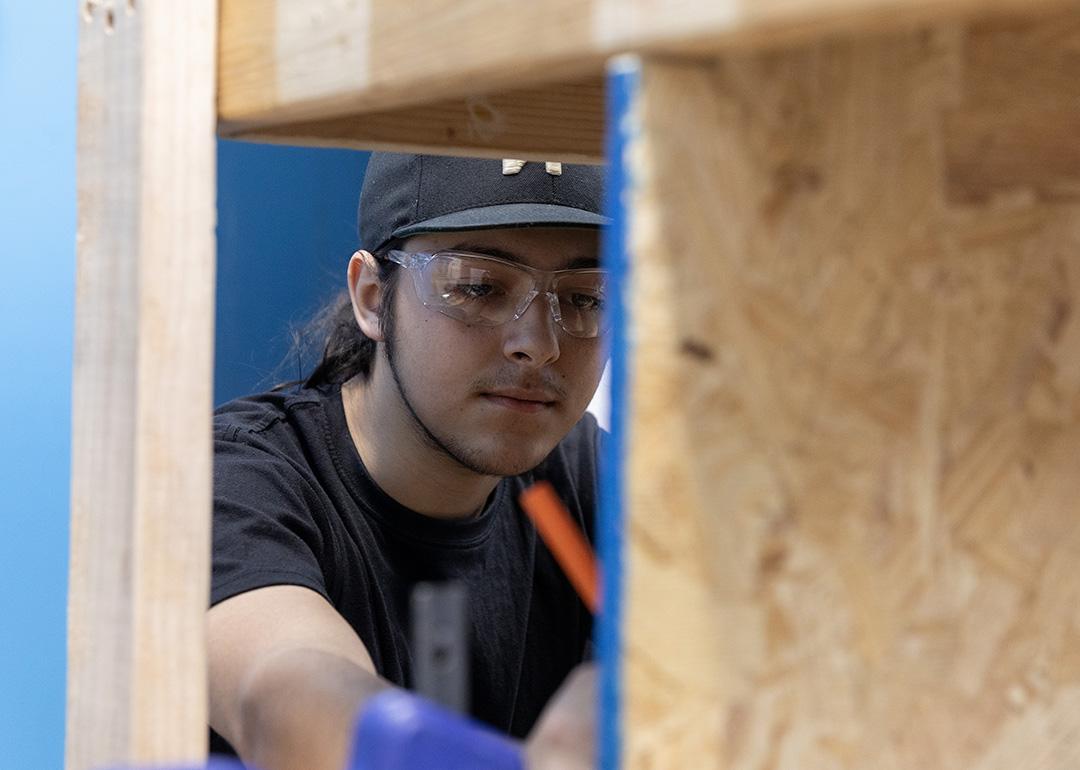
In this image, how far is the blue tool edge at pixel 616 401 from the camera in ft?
1.76

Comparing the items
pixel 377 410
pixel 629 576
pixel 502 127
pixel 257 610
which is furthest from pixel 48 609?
pixel 629 576

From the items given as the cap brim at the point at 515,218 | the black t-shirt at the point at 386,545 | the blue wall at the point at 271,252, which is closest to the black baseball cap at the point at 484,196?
the cap brim at the point at 515,218

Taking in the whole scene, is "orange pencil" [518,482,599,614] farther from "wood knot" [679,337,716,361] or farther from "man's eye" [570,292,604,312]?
"man's eye" [570,292,604,312]

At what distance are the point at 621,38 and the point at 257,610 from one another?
761 millimetres

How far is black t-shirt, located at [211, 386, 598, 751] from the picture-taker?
1370mm

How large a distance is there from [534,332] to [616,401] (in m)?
0.98

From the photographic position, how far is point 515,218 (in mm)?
1504

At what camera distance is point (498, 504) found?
185 cm

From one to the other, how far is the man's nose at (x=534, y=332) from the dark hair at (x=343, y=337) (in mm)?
193

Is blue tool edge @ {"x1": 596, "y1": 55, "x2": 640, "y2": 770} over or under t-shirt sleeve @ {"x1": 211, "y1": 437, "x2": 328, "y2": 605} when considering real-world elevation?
over

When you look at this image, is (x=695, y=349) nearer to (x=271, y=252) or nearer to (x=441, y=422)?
(x=441, y=422)

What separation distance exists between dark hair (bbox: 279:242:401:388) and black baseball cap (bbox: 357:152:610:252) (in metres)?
0.05

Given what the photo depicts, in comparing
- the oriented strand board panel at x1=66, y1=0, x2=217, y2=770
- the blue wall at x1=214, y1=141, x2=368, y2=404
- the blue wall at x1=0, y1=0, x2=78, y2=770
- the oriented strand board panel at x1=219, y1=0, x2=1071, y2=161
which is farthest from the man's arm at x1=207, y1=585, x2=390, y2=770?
the blue wall at x1=214, y1=141, x2=368, y2=404

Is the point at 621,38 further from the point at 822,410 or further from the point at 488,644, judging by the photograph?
the point at 488,644
